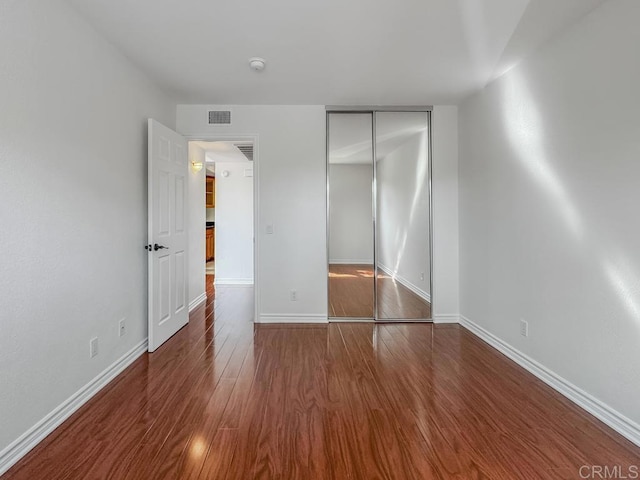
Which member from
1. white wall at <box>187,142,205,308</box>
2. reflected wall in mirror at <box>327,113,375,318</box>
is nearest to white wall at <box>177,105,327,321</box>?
reflected wall in mirror at <box>327,113,375,318</box>

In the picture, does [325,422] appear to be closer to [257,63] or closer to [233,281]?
[257,63]

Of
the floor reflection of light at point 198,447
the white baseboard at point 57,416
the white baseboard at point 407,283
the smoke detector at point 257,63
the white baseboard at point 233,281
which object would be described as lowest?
the floor reflection of light at point 198,447

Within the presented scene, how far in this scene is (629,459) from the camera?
1566mm

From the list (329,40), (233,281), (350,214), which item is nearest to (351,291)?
(350,214)

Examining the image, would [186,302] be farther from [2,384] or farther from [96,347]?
[2,384]

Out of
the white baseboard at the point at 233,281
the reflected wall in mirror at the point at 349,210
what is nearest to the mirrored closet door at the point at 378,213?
the reflected wall in mirror at the point at 349,210

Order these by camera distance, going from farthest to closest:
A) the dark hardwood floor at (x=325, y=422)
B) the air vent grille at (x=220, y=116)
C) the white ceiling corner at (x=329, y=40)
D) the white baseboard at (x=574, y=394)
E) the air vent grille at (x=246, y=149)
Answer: the air vent grille at (x=246, y=149) < the air vent grille at (x=220, y=116) < the white ceiling corner at (x=329, y=40) < the white baseboard at (x=574, y=394) < the dark hardwood floor at (x=325, y=422)

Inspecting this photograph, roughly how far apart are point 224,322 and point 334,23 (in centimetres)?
310

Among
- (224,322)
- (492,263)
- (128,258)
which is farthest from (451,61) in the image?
(224,322)

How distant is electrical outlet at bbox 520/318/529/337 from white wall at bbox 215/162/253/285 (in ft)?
14.6

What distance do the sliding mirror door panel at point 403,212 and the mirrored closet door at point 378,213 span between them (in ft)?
0.04

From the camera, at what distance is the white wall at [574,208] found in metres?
1.77

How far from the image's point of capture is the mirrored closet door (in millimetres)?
3764

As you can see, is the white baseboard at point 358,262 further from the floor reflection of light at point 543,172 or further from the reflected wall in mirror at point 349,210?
the floor reflection of light at point 543,172
